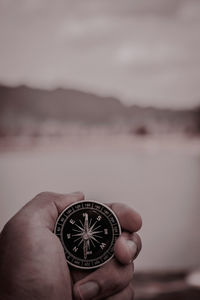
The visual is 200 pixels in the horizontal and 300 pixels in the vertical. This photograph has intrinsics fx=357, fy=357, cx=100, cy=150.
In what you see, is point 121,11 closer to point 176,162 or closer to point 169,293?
point 176,162

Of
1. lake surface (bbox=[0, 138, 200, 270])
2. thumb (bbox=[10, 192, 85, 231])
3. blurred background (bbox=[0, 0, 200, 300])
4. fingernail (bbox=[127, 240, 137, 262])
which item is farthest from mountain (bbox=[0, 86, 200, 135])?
fingernail (bbox=[127, 240, 137, 262])

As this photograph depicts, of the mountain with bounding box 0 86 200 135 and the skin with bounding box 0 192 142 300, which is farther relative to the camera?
the mountain with bounding box 0 86 200 135

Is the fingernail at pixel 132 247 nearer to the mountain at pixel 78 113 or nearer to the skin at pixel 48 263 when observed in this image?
the skin at pixel 48 263

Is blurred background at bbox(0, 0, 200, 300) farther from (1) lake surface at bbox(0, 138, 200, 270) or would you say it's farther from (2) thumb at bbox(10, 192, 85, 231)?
A: (2) thumb at bbox(10, 192, 85, 231)

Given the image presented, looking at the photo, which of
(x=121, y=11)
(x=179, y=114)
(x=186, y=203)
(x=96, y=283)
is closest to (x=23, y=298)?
(x=96, y=283)

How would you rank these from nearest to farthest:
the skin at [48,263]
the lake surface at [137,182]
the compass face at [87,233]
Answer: the skin at [48,263]
the compass face at [87,233]
the lake surface at [137,182]

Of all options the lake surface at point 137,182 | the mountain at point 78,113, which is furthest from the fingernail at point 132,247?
the mountain at point 78,113

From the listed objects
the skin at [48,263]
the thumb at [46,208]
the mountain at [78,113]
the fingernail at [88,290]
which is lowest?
the fingernail at [88,290]
